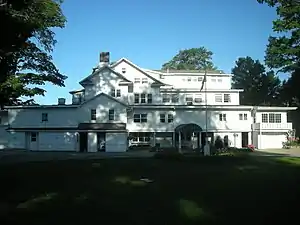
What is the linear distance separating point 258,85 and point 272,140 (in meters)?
35.1

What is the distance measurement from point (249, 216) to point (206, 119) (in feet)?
116

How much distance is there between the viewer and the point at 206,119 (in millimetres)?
45438

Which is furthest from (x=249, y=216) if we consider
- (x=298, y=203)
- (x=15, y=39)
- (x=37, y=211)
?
(x=15, y=39)

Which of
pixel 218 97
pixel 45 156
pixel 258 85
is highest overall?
pixel 258 85

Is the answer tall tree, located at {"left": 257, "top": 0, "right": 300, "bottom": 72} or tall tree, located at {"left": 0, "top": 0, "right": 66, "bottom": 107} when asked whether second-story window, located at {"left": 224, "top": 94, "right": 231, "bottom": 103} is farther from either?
tall tree, located at {"left": 0, "top": 0, "right": 66, "bottom": 107}

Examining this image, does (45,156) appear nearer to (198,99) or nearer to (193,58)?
(198,99)

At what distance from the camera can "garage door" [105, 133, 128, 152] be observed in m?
43.0

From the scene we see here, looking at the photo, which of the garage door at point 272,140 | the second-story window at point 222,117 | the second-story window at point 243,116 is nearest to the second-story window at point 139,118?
the second-story window at point 222,117

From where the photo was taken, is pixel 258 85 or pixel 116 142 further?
pixel 258 85

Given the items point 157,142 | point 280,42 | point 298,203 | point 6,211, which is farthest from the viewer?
point 157,142

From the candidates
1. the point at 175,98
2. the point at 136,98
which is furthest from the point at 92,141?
the point at 175,98

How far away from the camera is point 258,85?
83312mm

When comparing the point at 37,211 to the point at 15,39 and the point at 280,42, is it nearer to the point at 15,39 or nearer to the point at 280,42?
the point at 15,39

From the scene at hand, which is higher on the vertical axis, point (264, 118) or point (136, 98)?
point (136, 98)
